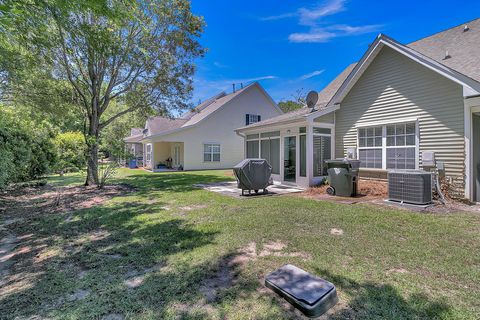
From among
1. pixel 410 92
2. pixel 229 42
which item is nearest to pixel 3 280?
pixel 410 92

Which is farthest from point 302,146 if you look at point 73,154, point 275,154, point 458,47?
point 73,154

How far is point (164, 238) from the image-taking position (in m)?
4.47

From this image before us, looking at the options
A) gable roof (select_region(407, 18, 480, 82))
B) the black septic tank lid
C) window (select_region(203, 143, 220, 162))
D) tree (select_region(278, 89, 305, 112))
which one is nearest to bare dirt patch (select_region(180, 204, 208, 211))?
the black septic tank lid

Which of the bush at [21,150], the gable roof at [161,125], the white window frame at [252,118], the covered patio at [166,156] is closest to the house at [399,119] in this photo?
the bush at [21,150]

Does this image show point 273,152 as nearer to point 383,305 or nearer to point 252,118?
→ point 383,305

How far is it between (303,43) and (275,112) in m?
7.57

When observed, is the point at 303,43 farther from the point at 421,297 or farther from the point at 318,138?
the point at 421,297

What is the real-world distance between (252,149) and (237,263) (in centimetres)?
1028

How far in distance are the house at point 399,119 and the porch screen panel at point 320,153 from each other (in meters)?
0.04

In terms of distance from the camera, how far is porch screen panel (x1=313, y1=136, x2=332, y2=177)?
32.8 feet

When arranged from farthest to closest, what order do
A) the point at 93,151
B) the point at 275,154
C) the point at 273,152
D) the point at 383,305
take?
the point at 273,152, the point at 275,154, the point at 93,151, the point at 383,305

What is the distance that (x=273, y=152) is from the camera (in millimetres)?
11828

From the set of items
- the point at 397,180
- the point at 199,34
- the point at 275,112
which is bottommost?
the point at 397,180

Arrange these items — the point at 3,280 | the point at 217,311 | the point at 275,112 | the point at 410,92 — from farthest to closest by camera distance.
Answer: the point at 275,112
the point at 410,92
the point at 3,280
the point at 217,311
